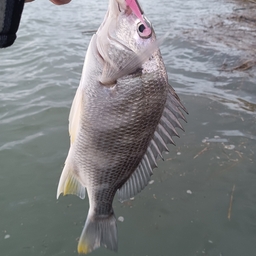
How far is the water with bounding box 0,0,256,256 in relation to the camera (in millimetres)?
2812

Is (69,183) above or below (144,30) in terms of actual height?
below

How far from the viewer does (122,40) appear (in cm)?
153

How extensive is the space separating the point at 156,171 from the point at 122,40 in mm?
2265

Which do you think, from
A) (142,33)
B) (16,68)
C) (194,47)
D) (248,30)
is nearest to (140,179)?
(142,33)

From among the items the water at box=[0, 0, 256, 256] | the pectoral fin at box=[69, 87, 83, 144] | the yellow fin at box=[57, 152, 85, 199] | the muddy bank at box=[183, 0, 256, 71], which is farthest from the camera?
the muddy bank at box=[183, 0, 256, 71]

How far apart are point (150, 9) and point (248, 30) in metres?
4.02

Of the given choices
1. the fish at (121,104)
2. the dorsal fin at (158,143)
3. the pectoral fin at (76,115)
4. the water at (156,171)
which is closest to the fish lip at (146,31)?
the fish at (121,104)

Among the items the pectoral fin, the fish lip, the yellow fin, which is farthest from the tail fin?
the fish lip

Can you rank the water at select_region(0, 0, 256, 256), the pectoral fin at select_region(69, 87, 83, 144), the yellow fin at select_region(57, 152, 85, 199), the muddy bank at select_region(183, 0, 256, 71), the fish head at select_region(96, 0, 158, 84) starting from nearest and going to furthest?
the fish head at select_region(96, 0, 158, 84), the pectoral fin at select_region(69, 87, 83, 144), the yellow fin at select_region(57, 152, 85, 199), the water at select_region(0, 0, 256, 256), the muddy bank at select_region(183, 0, 256, 71)

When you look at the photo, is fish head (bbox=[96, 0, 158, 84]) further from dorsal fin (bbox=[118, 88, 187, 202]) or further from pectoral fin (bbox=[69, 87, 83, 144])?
dorsal fin (bbox=[118, 88, 187, 202])

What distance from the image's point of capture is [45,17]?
405 inches

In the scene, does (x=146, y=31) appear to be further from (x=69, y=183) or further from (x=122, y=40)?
(x=69, y=183)

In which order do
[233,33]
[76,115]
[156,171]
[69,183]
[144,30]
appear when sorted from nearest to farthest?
[144,30]
[76,115]
[69,183]
[156,171]
[233,33]

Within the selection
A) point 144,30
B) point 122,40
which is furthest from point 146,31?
point 122,40
